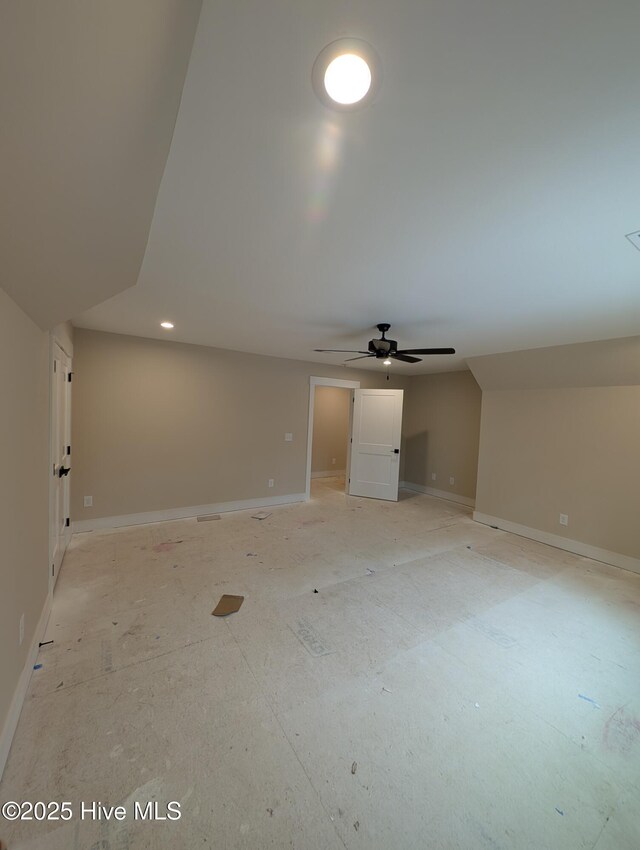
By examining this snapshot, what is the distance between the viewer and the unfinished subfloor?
1.20 meters

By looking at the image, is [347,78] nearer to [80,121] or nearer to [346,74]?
[346,74]

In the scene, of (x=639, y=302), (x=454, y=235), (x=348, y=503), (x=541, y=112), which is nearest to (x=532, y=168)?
(x=541, y=112)

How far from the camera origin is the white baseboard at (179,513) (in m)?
3.69

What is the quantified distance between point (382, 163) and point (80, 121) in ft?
2.91

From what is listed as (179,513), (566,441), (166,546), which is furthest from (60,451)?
(566,441)

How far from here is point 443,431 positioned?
19.3ft

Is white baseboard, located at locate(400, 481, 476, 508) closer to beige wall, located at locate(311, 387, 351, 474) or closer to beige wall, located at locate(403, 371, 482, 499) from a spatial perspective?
beige wall, located at locate(403, 371, 482, 499)

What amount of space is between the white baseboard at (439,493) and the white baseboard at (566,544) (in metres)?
0.76

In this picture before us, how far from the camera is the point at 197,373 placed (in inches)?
169

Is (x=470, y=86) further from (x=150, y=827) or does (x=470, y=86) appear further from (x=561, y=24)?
(x=150, y=827)

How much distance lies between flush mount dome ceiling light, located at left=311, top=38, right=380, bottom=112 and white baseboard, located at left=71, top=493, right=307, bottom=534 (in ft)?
14.3

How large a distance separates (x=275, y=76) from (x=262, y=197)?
1.63ft

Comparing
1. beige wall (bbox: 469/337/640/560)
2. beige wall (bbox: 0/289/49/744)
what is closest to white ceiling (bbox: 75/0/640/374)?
beige wall (bbox: 0/289/49/744)

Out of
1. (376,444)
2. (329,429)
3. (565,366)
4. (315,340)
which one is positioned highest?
(315,340)
